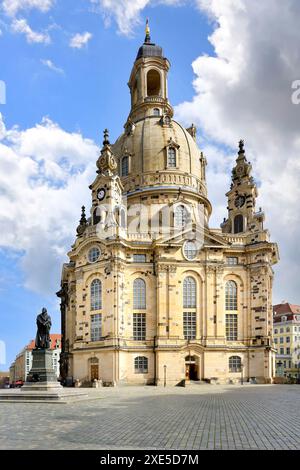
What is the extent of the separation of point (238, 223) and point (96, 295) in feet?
77.7

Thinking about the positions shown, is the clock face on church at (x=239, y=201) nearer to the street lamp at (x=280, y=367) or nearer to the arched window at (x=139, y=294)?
the arched window at (x=139, y=294)

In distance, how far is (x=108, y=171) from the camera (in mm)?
69188

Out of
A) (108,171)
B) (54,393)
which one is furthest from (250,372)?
(54,393)

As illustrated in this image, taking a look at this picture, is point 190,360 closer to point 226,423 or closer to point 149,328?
point 149,328

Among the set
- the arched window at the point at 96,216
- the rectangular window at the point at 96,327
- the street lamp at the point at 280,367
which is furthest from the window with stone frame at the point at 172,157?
the street lamp at the point at 280,367

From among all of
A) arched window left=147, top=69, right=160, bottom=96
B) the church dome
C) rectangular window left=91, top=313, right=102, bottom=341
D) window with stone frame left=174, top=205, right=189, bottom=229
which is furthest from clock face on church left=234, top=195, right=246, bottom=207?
rectangular window left=91, top=313, right=102, bottom=341

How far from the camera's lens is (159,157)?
73.8m

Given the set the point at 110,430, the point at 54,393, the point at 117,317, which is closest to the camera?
the point at 110,430

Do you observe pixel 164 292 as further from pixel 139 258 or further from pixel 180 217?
pixel 180 217

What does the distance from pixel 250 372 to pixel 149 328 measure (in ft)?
45.6

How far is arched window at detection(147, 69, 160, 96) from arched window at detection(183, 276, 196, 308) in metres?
36.3

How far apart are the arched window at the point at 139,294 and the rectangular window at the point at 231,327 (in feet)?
36.4

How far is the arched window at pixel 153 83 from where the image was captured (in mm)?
85438

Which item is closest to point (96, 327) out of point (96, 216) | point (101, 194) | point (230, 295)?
point (96, 216)
